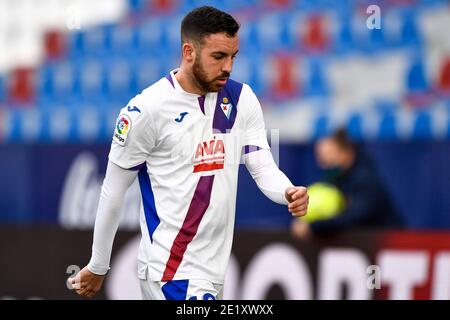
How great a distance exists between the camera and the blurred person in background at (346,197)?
757 centimetres

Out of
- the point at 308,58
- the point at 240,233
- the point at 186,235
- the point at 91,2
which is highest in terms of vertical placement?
the point at 91,2

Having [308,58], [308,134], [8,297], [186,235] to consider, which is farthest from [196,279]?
[308,58]

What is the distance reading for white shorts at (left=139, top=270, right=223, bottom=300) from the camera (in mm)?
4703

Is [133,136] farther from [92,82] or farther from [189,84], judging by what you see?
[92,82]

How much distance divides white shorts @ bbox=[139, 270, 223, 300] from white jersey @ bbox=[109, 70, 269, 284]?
0.03m

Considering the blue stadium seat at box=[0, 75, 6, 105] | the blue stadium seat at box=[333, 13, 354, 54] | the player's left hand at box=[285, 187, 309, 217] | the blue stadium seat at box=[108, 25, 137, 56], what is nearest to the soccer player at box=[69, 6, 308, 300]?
the player's left hand at box=[285, 187, 309, 217]

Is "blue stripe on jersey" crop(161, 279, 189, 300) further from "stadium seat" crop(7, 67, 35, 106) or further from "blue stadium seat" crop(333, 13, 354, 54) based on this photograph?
"stadium seat" crop(7, 67, 35, 106)

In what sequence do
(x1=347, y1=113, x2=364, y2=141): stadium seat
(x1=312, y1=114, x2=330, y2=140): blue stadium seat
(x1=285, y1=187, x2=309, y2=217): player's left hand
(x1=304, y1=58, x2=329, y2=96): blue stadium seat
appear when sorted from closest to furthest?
(x1=285, y1=187, x2=309, y2=217): player's left hand
(x1=347, y1=113, x2=364, y2=141): stadium seat
(x1=312, y1=114, x2=330, y2=140): blue stadium seat
(x1=304, y1=58, x2=329, y2=96): blue stadium seat

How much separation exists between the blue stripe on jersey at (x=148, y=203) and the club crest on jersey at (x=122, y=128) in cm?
22

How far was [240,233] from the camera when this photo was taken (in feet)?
25.7
